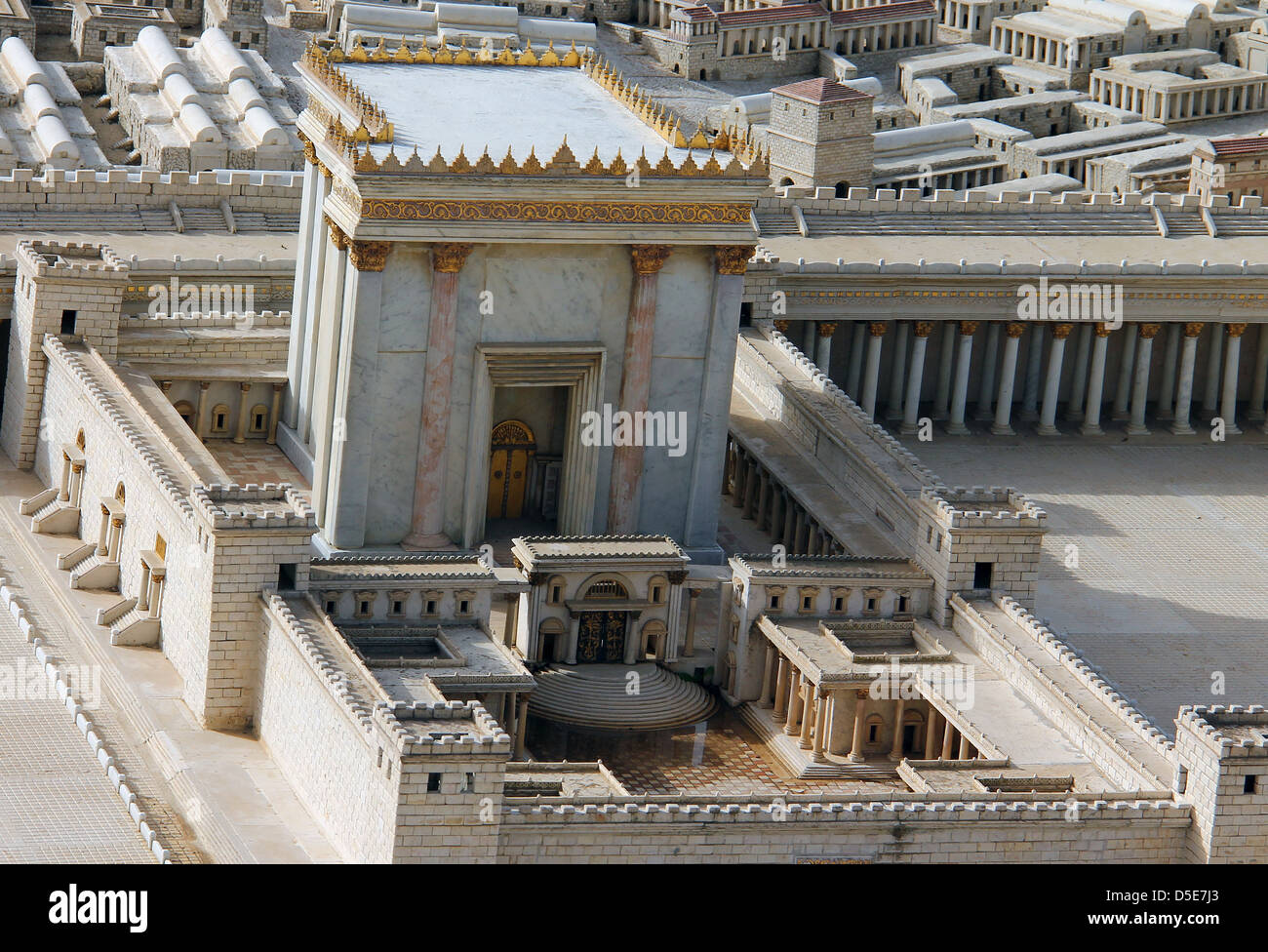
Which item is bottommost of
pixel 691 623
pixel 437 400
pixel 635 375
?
pixel 691 623

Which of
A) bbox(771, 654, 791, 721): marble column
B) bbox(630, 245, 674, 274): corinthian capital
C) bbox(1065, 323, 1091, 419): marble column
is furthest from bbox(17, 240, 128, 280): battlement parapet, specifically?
bbox(1065, 323, 1091, 419): marble column

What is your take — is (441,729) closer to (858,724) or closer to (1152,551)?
(858,724)

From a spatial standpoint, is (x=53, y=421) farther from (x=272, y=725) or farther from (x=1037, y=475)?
(x=1037, y=475)

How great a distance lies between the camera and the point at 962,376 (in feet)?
494

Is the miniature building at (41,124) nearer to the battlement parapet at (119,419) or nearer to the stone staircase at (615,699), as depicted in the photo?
the battlement parapet at (119,419)

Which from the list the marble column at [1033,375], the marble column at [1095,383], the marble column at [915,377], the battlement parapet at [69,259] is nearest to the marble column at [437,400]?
the battlement parapet at [69,259]

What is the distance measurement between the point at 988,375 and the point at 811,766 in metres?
43.5

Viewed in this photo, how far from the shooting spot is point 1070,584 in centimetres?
13088

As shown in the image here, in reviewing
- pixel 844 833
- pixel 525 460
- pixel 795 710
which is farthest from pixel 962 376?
pixel 844 833

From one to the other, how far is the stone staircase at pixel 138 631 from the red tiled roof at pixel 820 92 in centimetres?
7191

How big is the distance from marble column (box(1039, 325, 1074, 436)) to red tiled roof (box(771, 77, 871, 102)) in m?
34.0

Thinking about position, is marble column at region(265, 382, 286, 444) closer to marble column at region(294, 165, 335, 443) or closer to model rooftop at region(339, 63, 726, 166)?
marble column at region(294, 165, 335, 443)

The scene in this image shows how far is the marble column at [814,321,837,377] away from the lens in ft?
490
